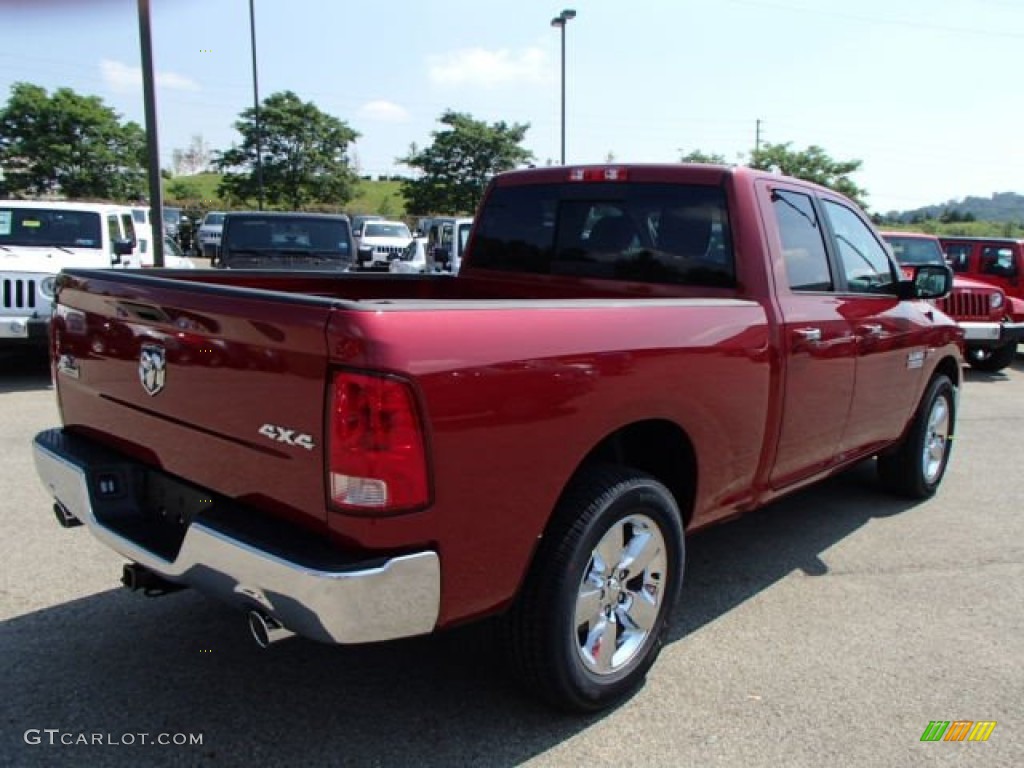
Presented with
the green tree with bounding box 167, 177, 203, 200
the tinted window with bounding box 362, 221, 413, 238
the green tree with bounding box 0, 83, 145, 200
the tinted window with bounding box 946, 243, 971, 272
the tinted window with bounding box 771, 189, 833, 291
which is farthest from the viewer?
the green tree with bounding box 167, 177, 203, 200

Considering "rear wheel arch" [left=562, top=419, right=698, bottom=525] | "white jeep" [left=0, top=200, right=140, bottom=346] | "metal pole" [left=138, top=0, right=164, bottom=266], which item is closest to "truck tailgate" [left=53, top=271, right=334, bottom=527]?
"rear wheel arch" [left=562, top=419, right=698, bottom=525]

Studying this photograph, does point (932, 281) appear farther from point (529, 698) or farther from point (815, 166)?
point (815, 166)

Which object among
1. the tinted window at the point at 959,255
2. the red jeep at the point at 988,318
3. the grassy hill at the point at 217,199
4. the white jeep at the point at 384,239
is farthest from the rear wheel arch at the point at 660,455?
the grassy hill at the point at 217,199

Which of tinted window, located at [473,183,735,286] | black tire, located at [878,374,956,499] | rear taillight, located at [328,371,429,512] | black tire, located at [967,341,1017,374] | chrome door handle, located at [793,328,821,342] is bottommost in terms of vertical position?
black tire, located at [967,341,1017,374]

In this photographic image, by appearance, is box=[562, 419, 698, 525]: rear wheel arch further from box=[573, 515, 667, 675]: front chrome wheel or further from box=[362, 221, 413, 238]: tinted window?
box=[362, 221, 413, 238]: tinted window

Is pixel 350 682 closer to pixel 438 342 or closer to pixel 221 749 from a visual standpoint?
pixel 221 749

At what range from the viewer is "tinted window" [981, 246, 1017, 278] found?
1330cm

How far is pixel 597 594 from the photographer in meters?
2.80

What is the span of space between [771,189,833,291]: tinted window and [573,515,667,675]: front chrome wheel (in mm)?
1503

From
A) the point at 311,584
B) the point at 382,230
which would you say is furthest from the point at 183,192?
the point at 311,584

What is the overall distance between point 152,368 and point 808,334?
267 centimetres

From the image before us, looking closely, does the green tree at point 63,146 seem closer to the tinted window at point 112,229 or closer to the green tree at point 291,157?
the green tree at point 291,157

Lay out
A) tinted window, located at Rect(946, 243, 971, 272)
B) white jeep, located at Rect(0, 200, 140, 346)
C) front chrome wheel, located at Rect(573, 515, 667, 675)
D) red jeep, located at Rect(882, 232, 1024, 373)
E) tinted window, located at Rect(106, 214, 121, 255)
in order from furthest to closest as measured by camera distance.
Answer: tinted window, located at Rect(946, 243, 971, 272), red jeep, located at Rect(882, 232, 1024, 373), tinted window, located at Rect(106, 214, 121, 255), white jeep, located at Rect(0, 200, 140, 346), front chrome wheel, located at Rect(573, 515, 667, 675)

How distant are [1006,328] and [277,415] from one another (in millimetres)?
11770
